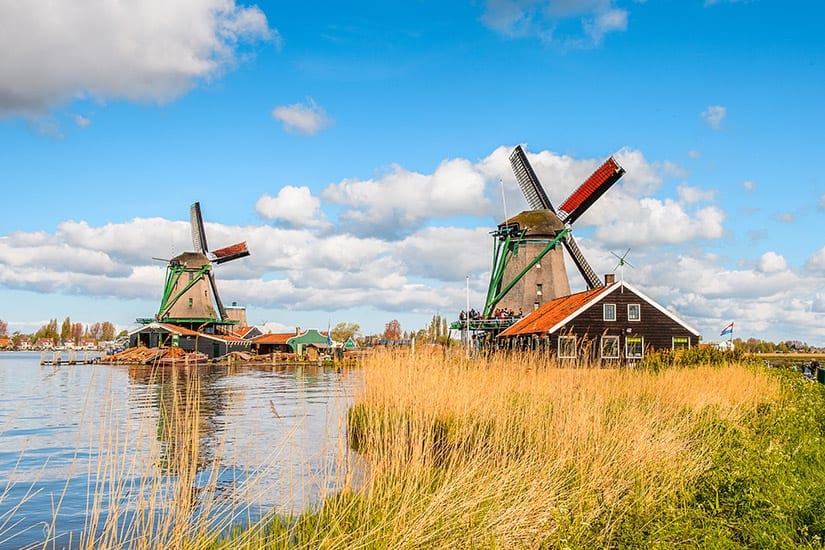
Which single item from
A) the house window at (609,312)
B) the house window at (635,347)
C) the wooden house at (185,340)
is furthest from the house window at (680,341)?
the wooden house at (185,340)

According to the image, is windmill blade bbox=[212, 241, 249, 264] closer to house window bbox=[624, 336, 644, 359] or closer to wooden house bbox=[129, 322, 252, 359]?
wooden house bbox=[129, 322, 252, 359]

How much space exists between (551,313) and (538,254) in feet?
16.8

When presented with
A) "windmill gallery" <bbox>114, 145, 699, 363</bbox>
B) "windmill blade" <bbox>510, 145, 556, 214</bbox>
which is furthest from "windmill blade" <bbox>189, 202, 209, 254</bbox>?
"windmill blade" <bbox>510, 145, 556, 214</bbox>

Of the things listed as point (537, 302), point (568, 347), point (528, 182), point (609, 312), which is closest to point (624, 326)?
point (609, 312)

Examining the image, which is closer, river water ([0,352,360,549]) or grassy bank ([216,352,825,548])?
river water ([0,352,360,549])

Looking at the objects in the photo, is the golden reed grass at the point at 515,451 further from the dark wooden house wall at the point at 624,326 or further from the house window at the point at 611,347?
the house window at the point at 611,347

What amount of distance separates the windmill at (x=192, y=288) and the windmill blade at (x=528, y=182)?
25.2 m

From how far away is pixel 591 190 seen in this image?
34.3 m

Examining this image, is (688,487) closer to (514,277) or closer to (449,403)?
(449,403)

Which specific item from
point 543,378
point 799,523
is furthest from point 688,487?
point 543,378

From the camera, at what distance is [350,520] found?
206 inches

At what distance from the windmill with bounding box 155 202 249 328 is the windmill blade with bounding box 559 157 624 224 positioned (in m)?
29.1

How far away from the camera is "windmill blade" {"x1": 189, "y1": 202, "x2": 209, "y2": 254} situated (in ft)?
184

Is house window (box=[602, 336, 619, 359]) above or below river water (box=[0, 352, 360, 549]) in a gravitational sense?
above
